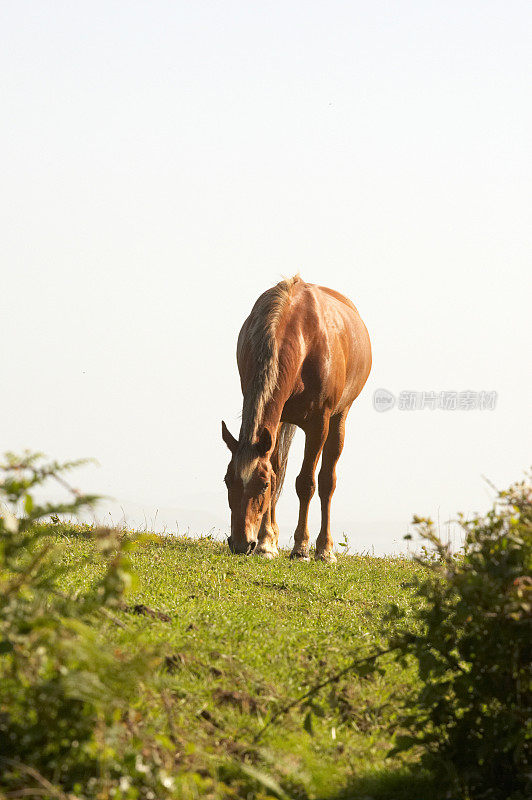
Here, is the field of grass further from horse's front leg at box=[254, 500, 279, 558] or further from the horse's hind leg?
the horse's hind leg

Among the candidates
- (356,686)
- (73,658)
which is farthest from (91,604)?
(356,686)

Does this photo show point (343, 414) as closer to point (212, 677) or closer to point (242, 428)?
point (242, 428)

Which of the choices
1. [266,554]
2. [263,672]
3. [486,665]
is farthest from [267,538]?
[486,665]

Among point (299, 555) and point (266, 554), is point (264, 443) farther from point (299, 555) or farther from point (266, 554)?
point (299, 555)

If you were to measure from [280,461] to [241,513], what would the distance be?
2715mm

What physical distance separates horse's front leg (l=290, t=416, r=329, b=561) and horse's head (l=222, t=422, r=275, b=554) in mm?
1481

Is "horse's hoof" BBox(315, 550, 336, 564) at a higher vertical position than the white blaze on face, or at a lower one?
lower

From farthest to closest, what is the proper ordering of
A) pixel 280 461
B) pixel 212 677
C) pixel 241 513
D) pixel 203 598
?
pixel 280 461 → pixel 241 513 → pixel 203 598 → pixel 212 677

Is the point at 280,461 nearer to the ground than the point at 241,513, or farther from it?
farther from it

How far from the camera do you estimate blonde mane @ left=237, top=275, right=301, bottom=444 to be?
10.6 m

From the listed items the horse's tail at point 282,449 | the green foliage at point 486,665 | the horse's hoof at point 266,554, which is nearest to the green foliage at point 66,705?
the green foliage at point 486,665

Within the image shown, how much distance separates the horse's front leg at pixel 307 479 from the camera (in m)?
12.0

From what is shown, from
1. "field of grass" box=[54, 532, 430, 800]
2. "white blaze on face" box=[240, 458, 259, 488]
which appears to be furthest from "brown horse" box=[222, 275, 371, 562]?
"field of grass" box=[54, 532, 430, 800]

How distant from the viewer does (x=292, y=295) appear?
1194 centimetres
